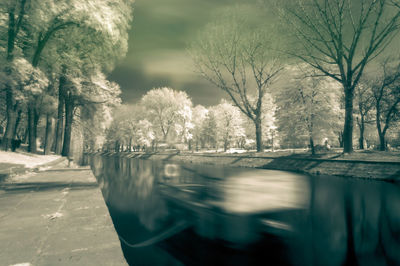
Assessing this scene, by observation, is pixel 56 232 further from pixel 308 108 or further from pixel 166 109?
pixel 166 109

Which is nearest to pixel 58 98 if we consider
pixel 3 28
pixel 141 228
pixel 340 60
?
pixel 3 28

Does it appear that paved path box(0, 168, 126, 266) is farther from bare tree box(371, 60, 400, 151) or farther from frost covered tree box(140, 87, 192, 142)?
frost covered tree box(140, 87, 192, 142)

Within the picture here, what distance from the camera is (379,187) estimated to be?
41.7 feet

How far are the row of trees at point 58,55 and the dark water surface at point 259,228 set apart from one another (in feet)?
36.3

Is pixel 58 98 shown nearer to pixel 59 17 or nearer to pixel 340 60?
pixel 59 17

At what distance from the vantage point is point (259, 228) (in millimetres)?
6461

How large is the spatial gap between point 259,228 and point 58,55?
2167 cm

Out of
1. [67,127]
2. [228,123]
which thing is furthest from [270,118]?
[67,127]

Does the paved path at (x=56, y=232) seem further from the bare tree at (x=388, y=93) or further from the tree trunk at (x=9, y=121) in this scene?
the bare tree at (x=388, y=93)

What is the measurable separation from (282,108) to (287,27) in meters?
10.4

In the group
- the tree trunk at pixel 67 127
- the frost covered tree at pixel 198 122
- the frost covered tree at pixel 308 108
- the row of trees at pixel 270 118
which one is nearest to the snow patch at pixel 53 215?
the row of trees at pixel 270 118

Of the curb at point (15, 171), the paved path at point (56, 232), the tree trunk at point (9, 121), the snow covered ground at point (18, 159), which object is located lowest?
the paved path at point (56, 232)

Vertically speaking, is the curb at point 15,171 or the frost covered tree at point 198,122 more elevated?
the frost covered tree at point 198,122

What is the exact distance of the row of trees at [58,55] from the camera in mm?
14484
